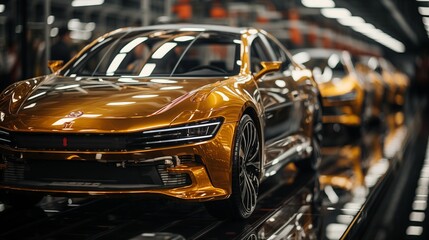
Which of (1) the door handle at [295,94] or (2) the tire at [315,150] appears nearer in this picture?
(1) the door handle at [295,94]

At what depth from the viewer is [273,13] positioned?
28.5 meters

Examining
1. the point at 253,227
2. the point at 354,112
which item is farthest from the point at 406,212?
the point at 354,112

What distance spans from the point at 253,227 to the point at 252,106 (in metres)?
0.92

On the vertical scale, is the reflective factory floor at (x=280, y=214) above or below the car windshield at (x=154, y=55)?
below

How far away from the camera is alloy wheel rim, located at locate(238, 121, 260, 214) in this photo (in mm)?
5805

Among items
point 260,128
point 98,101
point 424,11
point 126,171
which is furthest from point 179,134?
point 424,11

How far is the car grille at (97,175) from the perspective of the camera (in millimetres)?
5262

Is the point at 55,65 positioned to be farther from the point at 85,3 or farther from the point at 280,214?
the point at 85,3

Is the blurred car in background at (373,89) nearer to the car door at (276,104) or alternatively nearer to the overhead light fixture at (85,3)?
the overhead light fixture at (85,3)

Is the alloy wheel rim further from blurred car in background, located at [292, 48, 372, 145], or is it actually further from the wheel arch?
blurred car in background, located at [292, 48, 372, 145]

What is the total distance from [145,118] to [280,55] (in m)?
3.02

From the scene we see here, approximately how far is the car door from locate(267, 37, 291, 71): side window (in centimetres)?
2

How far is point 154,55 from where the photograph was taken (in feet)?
22.3

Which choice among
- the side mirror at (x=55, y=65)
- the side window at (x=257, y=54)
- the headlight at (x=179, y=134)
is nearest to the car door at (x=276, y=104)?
the side window at (x=257, y=54)
